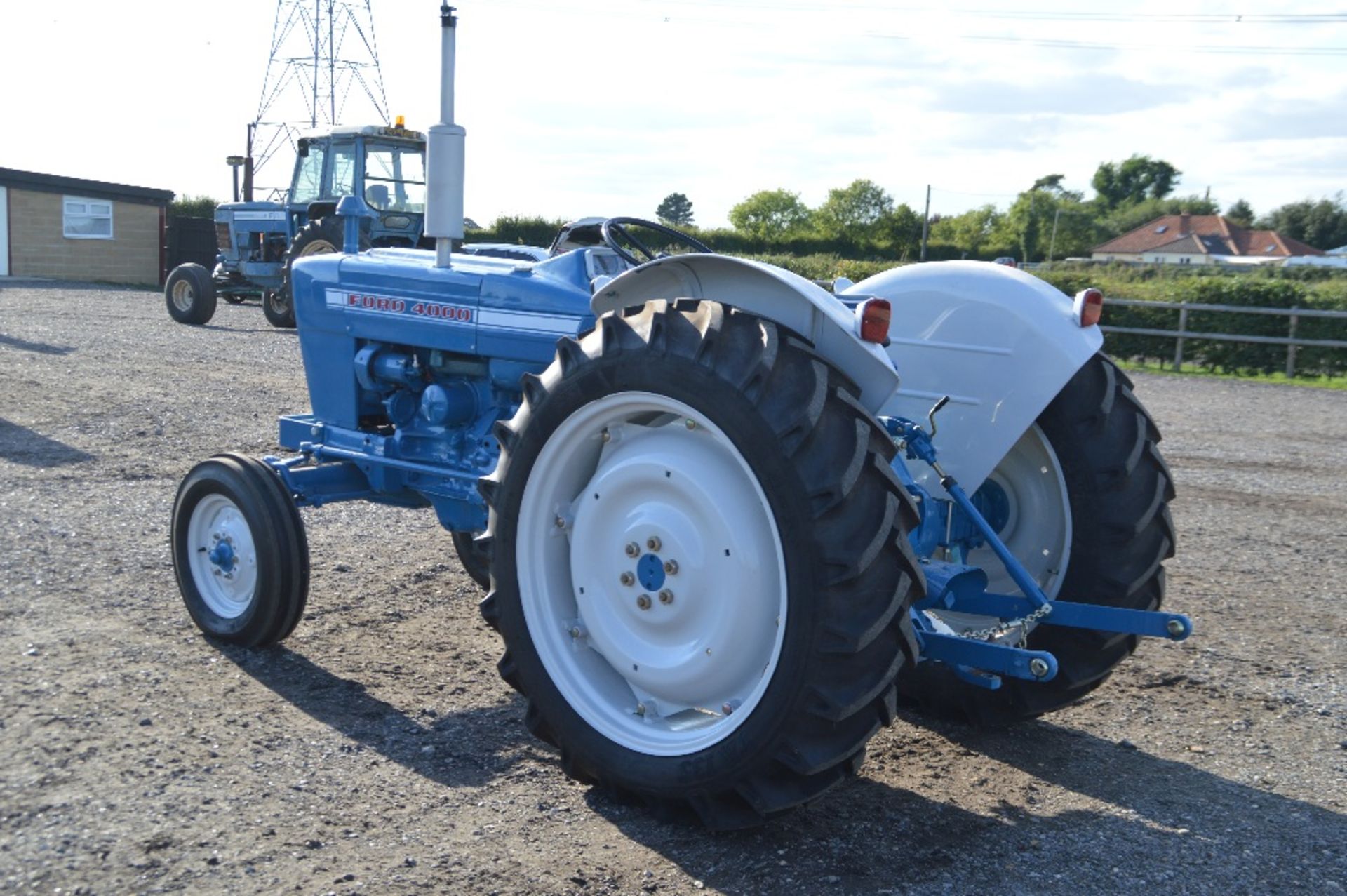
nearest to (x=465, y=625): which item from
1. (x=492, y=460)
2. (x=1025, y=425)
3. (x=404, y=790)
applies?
(x=492, y=460)

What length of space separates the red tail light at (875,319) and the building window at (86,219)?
32.3 m

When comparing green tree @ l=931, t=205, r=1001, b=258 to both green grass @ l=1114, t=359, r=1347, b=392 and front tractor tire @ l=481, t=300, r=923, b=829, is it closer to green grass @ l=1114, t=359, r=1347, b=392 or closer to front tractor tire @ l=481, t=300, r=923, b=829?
green grass @ l=1114, t=359, r=1347, b=392

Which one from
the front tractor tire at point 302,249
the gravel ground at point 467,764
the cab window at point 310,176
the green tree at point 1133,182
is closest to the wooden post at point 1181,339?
the front tractor tire at point 302,249

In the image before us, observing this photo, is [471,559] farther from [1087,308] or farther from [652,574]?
[1087,308]

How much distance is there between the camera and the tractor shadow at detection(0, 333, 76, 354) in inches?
563

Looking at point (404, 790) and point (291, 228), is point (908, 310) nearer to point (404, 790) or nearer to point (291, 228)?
point (404, 790)

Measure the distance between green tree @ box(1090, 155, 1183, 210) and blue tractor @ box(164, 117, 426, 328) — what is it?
265 ft

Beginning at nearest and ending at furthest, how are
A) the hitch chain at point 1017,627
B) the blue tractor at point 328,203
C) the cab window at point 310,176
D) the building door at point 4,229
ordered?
the hitch chain at point 1017,627, the blue tractor at point 328,203, the cab window at point 310,176, the building door at point 4,229

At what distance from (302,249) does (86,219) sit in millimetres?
17848

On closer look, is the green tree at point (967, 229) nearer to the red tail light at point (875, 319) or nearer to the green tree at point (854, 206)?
the green tree at point (854, 206)

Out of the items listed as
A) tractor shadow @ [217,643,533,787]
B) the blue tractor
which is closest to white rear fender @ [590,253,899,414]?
tractor shadow @ [217,643,533,787]

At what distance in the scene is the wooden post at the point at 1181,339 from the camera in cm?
1920

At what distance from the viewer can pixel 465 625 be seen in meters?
5.22

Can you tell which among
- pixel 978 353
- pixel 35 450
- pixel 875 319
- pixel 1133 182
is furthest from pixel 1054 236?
pixel 875 319
